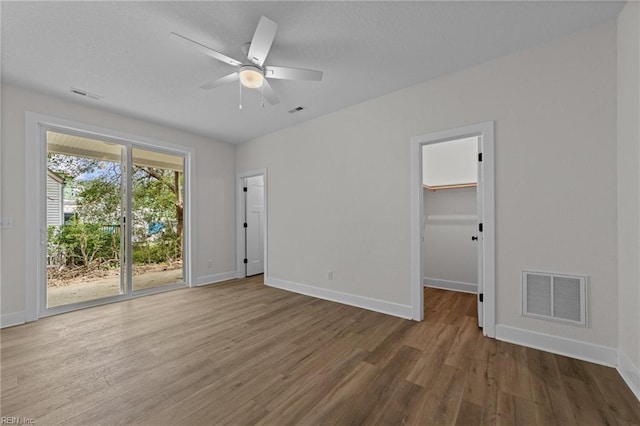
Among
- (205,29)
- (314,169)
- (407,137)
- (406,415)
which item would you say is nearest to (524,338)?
(406,415)

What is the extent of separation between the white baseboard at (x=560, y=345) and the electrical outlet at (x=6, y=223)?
5.34m

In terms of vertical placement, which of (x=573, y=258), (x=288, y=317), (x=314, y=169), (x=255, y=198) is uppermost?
(x=314, y=169)

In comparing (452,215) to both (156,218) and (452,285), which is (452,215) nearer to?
(452,285)

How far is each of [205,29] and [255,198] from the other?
367 cm

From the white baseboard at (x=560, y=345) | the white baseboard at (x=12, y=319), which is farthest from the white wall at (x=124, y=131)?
the white baseboard at (x=560, y=345)

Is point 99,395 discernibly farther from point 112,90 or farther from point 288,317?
point 112,90

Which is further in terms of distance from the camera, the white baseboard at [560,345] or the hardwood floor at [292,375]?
the white baseboard at [560,345]

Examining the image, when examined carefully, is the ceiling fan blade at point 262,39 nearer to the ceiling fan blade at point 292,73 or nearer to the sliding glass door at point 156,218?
the ceiling fan blade at point 292,73

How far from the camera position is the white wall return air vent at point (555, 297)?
83.6 inches

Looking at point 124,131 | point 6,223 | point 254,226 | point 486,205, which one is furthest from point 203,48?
point 254,226

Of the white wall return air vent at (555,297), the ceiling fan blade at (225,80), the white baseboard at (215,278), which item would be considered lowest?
the white baseboard at (215,278)

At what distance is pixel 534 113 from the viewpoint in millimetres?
2330

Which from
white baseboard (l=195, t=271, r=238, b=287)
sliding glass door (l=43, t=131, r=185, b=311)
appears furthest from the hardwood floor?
white baseboard (l=195, t=271, r=238, b=287)

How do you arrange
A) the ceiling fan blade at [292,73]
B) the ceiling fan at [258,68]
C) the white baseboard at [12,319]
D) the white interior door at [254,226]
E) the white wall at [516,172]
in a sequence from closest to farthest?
the ceiling fan at [258,68] < the white wall at [516,172] < the ceiling fan blade at [292,73] < the white baseboard at [12,319] < the white interior door at [254,226]
